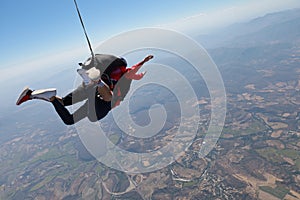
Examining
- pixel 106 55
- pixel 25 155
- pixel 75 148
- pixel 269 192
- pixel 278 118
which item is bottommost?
pixel 25 155

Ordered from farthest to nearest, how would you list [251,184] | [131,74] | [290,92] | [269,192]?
[290,92] → [251,184] → [269,192] → [131,74]

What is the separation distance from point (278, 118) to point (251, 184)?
97.8ft

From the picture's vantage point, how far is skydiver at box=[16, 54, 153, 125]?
2779 millimetres

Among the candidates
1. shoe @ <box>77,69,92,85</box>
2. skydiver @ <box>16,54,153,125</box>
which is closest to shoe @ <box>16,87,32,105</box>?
skydiver @ <box>16,54,153,125</box>

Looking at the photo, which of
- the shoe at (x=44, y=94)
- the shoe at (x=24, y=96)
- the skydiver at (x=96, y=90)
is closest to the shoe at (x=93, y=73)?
the skydiver at (x=96, y=90)

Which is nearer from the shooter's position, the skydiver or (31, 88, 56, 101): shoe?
the skydiver

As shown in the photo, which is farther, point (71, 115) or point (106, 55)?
point (71, 115)

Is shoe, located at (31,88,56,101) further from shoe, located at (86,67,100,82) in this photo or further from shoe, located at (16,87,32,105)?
shoe, located at (86,67,100,82)

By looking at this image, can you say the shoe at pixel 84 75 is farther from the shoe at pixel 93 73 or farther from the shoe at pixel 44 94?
the shoe at pixel 44 94

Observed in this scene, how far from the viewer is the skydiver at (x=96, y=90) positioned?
278 cm

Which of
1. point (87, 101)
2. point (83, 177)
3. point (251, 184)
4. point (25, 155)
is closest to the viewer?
point (87, 101)

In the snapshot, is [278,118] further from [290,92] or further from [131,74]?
[131,74]

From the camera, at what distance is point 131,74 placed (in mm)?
3346

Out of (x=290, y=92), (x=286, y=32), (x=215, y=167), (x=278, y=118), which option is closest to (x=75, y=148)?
(x=215, y=167)
